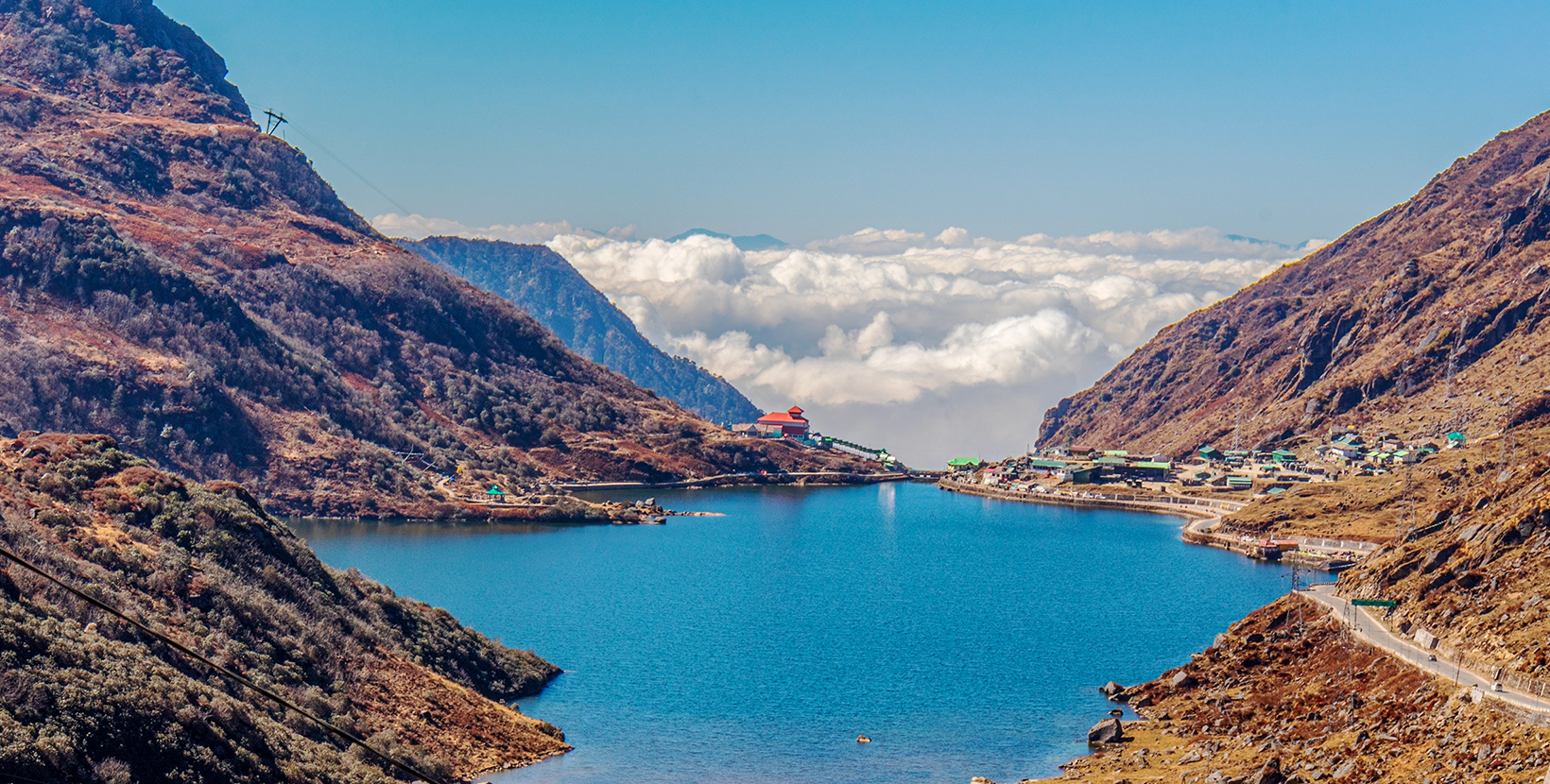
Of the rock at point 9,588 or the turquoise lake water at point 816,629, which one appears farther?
the turquoise lake water at point 816,629

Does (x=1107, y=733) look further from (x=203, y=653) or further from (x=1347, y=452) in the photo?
(x=1347, y=452)

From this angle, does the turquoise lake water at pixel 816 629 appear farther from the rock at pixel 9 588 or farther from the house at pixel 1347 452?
the house at pixel 1347 452

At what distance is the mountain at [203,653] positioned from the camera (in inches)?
1644

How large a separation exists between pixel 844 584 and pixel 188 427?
90.7 metres

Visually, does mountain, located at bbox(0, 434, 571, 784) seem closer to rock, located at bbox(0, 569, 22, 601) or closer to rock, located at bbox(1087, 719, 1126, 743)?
rock, located at bbox(0, 569, 22, 601)

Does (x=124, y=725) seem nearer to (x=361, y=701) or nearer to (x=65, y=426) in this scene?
(x=361, y=701)

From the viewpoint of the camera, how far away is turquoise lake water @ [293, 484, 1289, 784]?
63.5m

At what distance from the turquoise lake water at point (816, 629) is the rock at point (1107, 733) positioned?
94cm

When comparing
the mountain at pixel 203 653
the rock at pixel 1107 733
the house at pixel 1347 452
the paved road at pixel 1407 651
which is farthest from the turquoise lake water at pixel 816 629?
the house at pixel 1347 452

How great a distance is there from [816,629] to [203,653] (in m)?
48.3

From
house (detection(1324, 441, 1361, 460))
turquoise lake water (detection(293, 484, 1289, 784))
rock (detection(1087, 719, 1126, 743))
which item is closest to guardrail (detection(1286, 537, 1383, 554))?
turquoise lake water (detection(293, 484, 1289, 784))

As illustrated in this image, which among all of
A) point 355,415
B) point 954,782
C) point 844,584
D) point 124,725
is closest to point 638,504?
point 355,415

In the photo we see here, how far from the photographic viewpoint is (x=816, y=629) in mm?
93875

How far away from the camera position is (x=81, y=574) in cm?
5350
